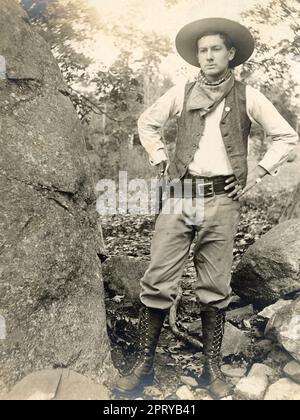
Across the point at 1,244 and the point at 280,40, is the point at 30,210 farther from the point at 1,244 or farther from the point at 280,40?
the point at 280,40

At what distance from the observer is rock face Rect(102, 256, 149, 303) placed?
15.8 feet

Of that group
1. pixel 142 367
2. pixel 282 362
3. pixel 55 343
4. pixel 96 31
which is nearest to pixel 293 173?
pixel 96 31

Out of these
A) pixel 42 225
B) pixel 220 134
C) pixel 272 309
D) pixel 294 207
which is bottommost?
pixel 272 309

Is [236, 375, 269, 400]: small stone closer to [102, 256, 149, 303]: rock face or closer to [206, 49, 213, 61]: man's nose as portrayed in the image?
[102, 256, 149, 303]: rock face

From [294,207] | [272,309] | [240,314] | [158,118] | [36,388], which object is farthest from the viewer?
[294,207]

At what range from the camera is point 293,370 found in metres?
3.80

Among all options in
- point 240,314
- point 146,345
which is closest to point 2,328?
point 146,345

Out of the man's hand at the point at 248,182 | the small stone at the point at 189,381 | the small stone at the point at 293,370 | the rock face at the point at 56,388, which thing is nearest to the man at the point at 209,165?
the man's hand at the point at 248,182

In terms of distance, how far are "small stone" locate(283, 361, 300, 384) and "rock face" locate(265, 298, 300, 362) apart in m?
0.08

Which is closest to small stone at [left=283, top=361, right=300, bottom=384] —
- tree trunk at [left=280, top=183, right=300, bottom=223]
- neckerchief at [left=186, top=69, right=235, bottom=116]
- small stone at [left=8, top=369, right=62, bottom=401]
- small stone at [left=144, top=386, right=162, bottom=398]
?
small stone at [left=144, top=386, right=162, bottom=398]

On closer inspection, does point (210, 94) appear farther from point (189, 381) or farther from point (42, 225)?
point (189, 381)

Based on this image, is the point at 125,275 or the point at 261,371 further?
the point at 125,275

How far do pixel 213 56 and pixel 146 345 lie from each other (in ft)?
Answer: 6.98

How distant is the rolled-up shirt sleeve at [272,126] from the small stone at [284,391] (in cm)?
154
